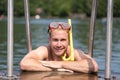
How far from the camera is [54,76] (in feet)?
26.7

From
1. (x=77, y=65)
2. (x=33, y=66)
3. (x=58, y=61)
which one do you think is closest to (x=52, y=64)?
(x=58, y=61)

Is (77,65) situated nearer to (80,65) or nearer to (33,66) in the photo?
(80,65)

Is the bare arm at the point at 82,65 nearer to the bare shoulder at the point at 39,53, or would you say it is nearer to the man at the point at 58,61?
the man at the point at 58,61

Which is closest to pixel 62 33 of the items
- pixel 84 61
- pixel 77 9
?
pixel 84 61

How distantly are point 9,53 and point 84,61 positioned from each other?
62.7 inches

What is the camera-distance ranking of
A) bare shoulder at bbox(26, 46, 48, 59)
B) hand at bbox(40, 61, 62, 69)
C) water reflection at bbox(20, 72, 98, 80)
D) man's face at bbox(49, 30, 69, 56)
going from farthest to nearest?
bare shoulder at bbox(26, 46, 48, 59) < hand at bbox(40, 61, 62, 69) < man's face at bbox(49, 30, 69, 56) < water reflection at bbox(20, 72, 98, 80)

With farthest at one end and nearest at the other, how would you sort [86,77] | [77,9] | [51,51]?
[77,9] → [51,51] → [86,77]

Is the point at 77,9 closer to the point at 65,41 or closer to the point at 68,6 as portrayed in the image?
the point at 68,6

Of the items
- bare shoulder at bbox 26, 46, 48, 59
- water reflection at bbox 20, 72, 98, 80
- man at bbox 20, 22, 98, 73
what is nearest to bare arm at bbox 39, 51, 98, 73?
man at bbox 20, 22, 98, 73

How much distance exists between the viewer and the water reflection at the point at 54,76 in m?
7.97

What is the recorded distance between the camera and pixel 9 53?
24.8ft

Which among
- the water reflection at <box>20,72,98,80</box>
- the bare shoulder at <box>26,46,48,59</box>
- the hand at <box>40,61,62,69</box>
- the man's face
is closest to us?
the water reflection at <box>20,72,98,80</box>

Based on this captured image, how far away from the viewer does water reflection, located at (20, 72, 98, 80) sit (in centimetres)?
797

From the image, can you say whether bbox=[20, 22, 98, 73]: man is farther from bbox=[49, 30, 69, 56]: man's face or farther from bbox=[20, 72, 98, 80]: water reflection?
bbox=[20, 72, 98, 80]: water reflection
